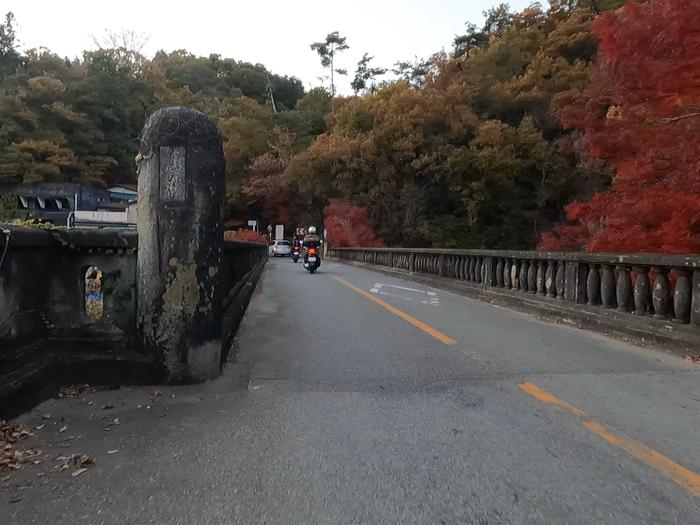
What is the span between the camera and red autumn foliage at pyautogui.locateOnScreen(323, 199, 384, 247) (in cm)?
4038

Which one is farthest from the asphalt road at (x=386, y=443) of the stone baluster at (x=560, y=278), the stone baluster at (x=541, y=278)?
the stone baluster at (x=541, y=278)

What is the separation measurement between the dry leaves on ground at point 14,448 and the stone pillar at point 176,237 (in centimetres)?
133

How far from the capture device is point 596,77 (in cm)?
1411

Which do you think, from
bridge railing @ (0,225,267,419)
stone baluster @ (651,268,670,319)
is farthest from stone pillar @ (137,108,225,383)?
stone baluster @ (651,268,670,319)

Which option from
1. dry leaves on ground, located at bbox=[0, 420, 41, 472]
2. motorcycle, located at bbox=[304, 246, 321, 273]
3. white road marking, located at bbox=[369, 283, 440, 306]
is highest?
motorcycle, located at bbox=[304, 246, 321, 273]

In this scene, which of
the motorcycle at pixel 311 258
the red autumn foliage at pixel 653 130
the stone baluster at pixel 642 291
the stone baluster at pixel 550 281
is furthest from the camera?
the motorcycle at pixel 311 258

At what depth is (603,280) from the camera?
27.8 ft

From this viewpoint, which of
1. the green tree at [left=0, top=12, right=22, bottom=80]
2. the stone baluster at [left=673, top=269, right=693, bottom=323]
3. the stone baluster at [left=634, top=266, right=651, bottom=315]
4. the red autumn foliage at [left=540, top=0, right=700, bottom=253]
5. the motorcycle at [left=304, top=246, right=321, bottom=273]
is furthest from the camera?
the green tree at [left=0, top=12, right=22, bottom=80]

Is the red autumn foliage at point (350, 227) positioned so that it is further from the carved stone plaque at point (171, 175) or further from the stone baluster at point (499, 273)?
the carved stone plaque at point (171, 175)

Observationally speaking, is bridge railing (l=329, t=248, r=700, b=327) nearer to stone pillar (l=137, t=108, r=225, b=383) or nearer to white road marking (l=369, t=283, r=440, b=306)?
white road marking (l=369, t=283, r=440, b=306)

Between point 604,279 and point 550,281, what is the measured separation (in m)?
1.61

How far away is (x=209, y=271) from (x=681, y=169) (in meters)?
8.59

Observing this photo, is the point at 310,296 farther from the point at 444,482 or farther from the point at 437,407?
the point at 444,482

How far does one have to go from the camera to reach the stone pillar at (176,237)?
4.93 meters
